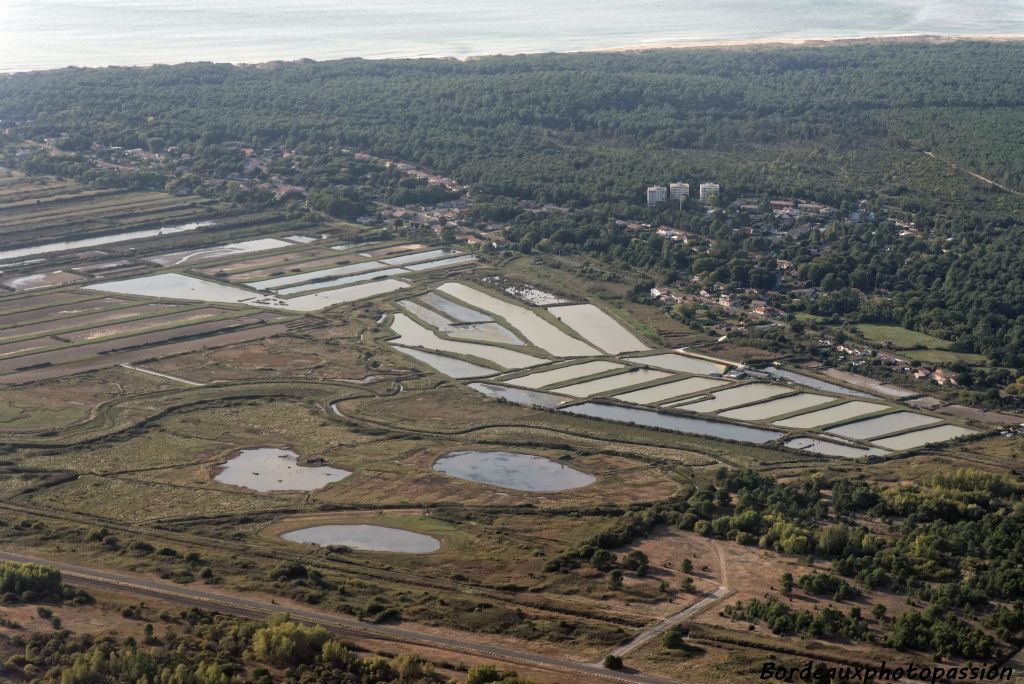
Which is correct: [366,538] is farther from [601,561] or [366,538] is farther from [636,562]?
[636,562]

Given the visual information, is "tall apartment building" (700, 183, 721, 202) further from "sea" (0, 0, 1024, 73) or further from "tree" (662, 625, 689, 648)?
"sea" (0, 0, 1024, 73)

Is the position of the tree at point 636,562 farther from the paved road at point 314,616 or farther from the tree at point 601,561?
the paved road at point 314,616

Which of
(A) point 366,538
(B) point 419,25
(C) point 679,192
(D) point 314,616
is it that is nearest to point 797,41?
(B) point 419,25

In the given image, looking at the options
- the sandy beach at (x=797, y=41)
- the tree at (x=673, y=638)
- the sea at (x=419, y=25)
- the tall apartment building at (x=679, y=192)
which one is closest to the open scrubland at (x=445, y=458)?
the tree at (x=673, y=638)

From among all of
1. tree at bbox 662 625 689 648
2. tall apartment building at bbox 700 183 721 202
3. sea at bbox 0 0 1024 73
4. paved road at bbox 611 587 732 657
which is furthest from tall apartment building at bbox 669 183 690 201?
sea at bbox 0 0 1024 73

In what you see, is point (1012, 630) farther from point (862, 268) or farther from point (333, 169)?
point (333, 169)

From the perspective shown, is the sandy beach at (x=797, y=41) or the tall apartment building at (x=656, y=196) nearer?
the tall apartment building at (x=656, y=196)
